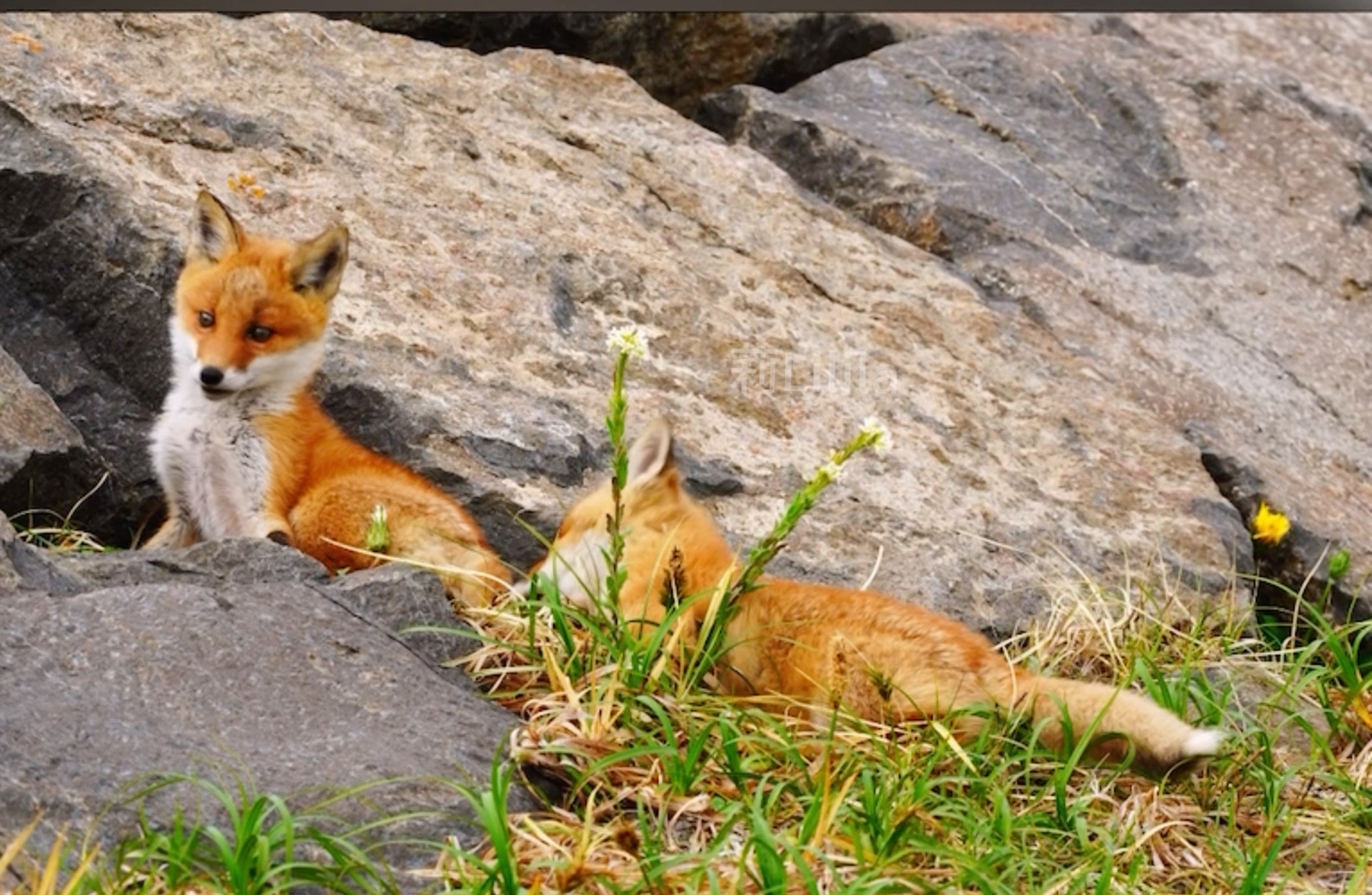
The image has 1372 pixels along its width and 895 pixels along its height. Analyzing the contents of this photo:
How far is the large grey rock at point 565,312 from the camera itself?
734cm

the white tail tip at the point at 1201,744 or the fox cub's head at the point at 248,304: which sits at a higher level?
the fox cub's head at the point at 248,304

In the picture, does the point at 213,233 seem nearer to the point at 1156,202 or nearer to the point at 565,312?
the point at 565,312

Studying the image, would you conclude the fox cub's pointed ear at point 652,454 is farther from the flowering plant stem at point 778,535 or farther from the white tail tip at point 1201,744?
the white tail tip at point 1201,744

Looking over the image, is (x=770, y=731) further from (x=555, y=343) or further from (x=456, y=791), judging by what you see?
(x=555, y=343)

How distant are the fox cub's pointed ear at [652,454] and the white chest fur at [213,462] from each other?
1311 millimetres

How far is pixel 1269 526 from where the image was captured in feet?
26.6

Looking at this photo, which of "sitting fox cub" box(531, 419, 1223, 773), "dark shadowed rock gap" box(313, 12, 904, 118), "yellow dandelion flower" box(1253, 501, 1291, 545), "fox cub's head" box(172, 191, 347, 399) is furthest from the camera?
"dark shadowed rock gap" box(313, 12, 904, 118)

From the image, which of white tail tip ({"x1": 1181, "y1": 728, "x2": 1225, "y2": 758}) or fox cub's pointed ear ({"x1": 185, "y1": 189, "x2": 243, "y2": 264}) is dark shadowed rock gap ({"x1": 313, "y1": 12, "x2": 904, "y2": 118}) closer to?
fox cub's pointed ear ({"x1": 185, "y1": 189, "x2": 243, "y2": 264})

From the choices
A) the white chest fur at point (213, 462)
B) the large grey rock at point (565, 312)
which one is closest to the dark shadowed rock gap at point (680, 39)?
the large grey rock at point (565, 312)

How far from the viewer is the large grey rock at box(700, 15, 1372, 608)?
8.83 metres

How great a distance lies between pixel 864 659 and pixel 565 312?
2.68 meters

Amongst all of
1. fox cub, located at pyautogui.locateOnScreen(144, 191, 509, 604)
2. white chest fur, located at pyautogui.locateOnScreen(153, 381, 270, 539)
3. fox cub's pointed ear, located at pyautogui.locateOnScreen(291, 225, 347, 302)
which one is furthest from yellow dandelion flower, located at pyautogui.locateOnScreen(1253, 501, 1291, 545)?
white chest fur, located at pyautogui.locateOnScreen(153, 381, 270, 539)

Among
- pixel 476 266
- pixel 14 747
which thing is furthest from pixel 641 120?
pixel 14 747

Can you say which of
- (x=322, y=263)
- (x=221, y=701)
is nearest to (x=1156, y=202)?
(x=322, y=263)
